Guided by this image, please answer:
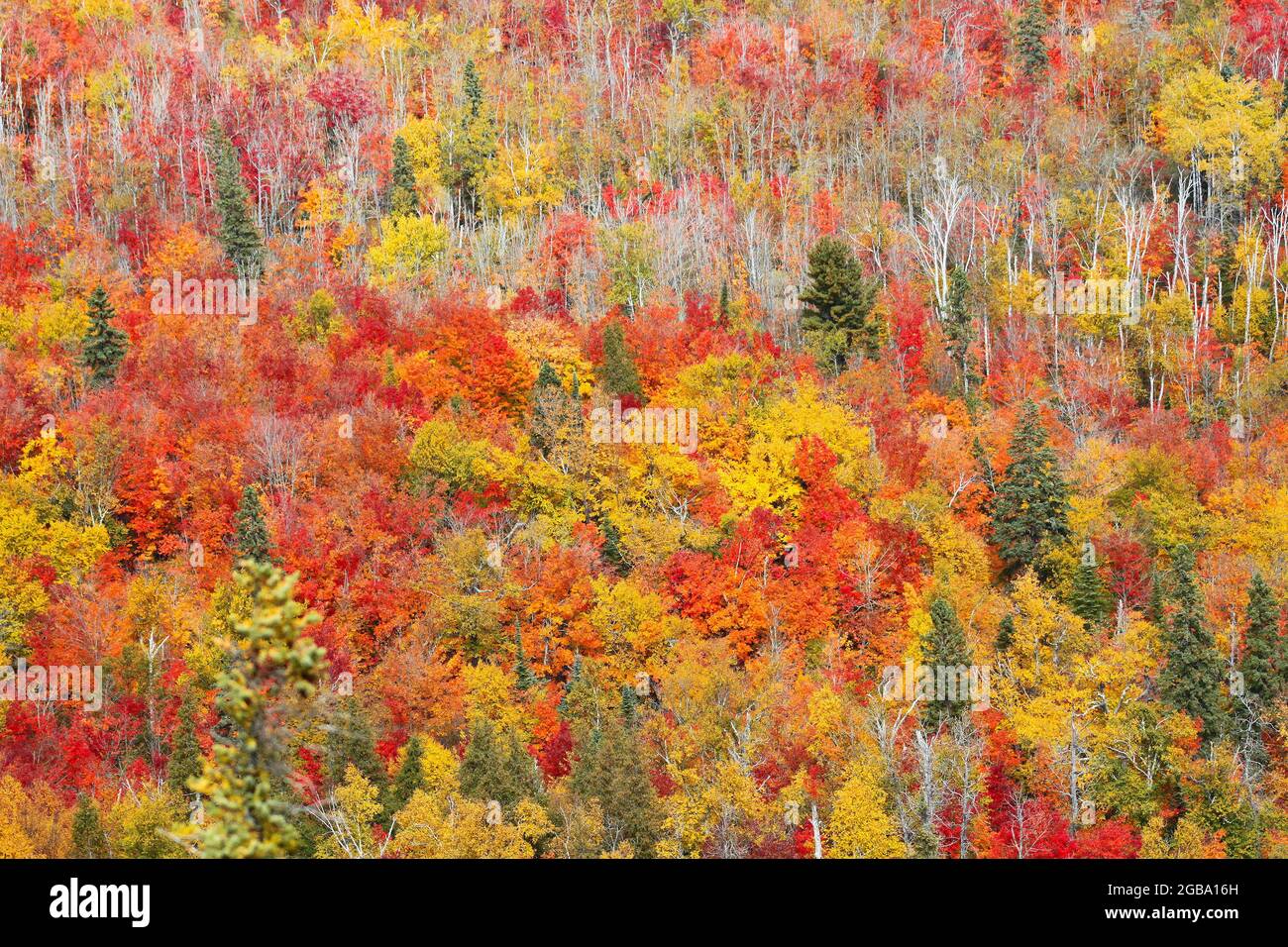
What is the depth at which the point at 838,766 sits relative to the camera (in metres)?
55.7

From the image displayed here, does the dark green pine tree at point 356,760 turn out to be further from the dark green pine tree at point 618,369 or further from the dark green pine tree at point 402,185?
the dark green pine tree at point 402,185

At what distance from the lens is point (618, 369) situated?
266ft

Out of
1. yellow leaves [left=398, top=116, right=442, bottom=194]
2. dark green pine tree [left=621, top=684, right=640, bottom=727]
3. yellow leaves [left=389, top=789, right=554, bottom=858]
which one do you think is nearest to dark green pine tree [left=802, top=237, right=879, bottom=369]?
dark green pine tree [left=621, top=684, right=640, bottom=727]

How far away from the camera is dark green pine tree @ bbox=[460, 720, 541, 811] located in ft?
172

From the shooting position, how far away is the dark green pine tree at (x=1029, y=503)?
224ft

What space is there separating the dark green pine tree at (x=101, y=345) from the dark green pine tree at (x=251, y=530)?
54.7 ft

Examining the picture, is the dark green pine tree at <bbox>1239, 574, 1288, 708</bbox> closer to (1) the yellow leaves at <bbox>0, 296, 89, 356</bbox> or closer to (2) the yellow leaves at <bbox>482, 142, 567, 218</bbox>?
(2) the yellow leaves at <bbox>482, 142, 567, 218</bbox>

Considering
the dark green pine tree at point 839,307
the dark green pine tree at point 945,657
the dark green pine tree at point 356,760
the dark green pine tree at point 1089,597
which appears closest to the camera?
the dark green pine tree at point 356,760

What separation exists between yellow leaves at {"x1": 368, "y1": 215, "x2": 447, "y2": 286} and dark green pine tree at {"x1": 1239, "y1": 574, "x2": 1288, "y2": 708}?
49.9 metres

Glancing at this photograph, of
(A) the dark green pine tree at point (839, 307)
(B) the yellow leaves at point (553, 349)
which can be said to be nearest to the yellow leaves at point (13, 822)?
(B) the yellow leaves at point (553, 349)

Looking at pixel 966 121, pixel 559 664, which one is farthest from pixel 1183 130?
pixel 559 664

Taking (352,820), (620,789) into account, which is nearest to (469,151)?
(620,789)

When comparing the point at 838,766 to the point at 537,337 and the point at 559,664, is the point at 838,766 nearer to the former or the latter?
the point at 559,664

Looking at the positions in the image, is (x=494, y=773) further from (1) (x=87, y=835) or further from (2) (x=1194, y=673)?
(2) (x=1194, y=673)
